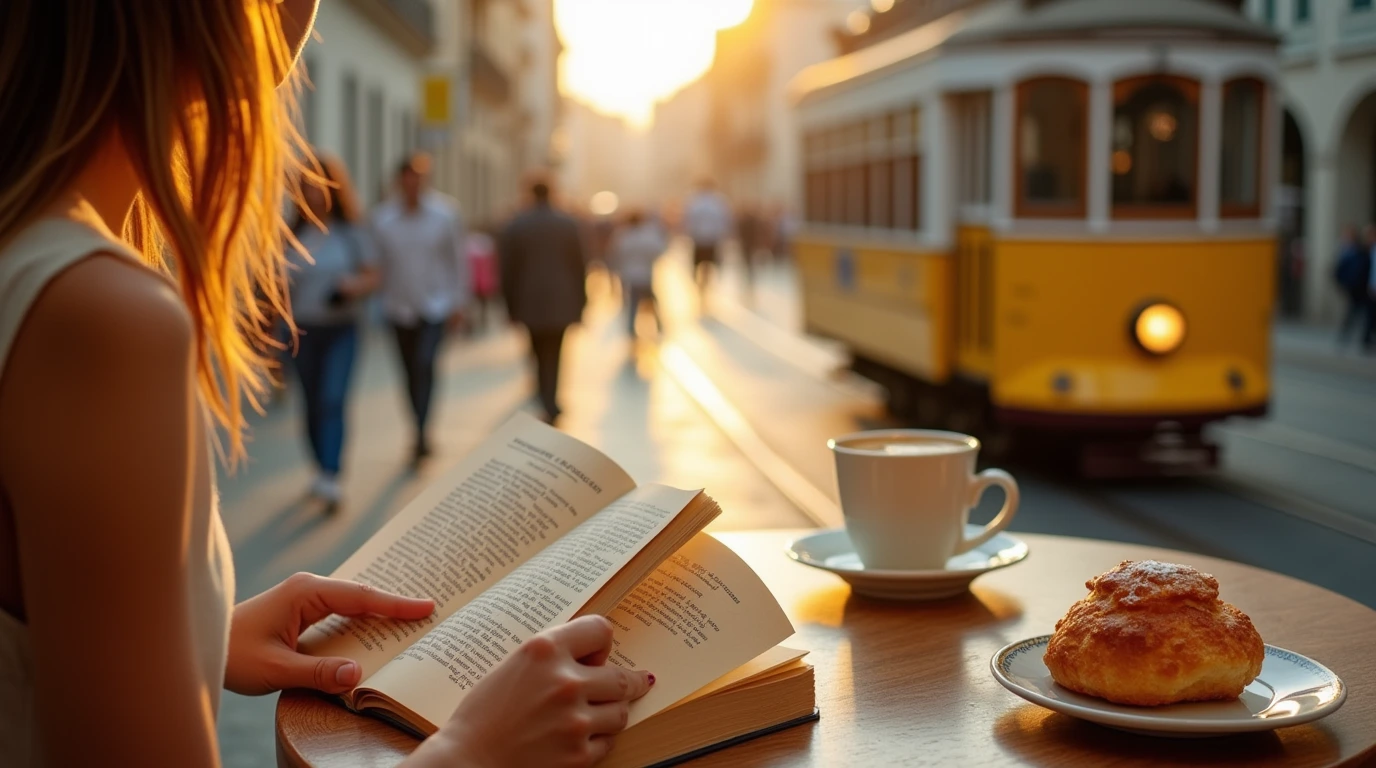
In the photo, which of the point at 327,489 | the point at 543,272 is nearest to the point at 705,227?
the point at 543,272

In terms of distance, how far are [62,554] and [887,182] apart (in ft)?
41.3

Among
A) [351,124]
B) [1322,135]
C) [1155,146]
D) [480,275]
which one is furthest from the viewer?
[351,124]

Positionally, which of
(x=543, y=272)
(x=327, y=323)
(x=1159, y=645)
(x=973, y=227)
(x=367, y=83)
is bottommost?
(x=327, y=323)

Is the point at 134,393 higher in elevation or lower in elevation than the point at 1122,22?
lower

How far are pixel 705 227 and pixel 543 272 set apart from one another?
A: 1848cm

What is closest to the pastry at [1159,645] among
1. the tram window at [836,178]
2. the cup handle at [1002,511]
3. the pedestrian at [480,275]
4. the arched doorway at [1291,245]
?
the cup handle at [1002,511]

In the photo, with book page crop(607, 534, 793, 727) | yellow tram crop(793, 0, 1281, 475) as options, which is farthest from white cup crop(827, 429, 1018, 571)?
yellow tram crop(793, 0, 1281, 475)

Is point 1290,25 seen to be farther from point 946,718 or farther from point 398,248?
point 946,718

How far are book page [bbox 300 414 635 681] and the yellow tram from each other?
28.3 feet

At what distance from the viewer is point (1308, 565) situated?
7.79 m

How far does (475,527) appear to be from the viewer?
2020 mm

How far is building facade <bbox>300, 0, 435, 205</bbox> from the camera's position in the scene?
23.8 m

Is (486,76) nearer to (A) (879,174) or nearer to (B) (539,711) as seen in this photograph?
(A) (879,174)

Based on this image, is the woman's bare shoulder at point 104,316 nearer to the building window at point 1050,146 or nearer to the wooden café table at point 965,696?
the wooden café table at point 965,696
